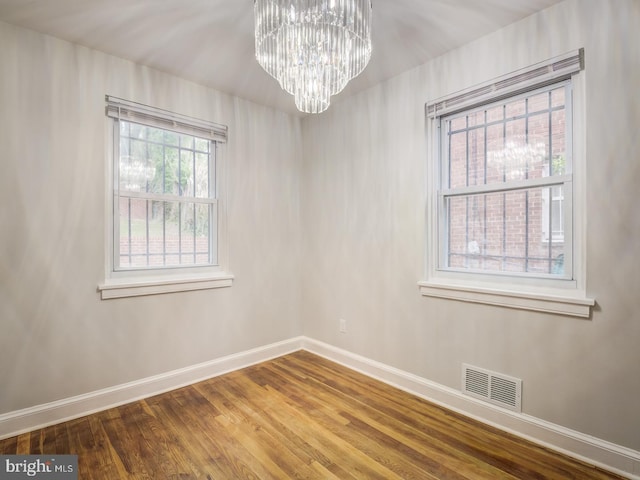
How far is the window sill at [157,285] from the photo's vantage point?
2.44m

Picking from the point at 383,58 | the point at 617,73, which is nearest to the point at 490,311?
the point at 617,73

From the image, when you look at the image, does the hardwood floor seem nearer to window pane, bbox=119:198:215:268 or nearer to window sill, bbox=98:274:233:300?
window sill, bbox=98:274:233:300

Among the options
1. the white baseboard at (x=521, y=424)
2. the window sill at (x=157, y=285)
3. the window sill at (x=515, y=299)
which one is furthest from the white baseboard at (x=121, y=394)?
the window sill at (x=515, y=299)

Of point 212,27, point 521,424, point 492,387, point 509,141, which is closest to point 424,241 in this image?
point 509,141

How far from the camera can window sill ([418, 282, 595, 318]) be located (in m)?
1.85

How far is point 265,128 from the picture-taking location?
3400mm

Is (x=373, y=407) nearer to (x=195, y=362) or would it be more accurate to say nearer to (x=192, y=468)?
(x=192, y=468)

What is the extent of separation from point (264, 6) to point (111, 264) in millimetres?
2053

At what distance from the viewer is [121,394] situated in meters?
2.47

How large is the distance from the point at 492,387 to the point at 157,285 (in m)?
2.58

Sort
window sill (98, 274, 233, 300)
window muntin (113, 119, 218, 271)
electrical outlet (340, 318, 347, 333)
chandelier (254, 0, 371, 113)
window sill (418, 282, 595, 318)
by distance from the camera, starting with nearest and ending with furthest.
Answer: chandelier (254, 0, 371, 113) → window sill (418, 282, 595, 318) → window sill (98, 274, 233, 300) → window muntin (113, 119, 218, 271) → electrical outlet (340, 318, 347, 333)

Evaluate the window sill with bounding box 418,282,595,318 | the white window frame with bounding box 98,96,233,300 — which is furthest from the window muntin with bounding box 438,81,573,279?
the white window frame with bounding box 98,96,233,300

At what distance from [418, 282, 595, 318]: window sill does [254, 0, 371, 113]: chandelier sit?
1587 mm

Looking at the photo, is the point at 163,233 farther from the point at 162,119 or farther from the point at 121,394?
the point at 121,394
